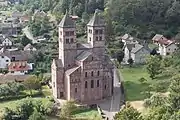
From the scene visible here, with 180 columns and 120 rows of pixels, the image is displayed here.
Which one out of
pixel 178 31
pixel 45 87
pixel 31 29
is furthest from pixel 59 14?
pixel 45 87

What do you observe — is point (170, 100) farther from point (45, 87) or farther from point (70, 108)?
point (45, 87)

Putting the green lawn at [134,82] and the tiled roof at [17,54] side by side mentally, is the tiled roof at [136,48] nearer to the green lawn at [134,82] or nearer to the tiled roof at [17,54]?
the green lawn at [134,82]

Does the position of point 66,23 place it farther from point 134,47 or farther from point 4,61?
point 134,47

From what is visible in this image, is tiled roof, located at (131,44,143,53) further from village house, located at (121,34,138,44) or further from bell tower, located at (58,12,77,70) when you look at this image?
bell tower, located at (58,12,77,70)

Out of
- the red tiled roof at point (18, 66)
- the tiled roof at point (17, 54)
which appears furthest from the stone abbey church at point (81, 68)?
the tiled roof at point (17, 54)

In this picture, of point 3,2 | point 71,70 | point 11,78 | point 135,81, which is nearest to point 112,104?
point 71,70
